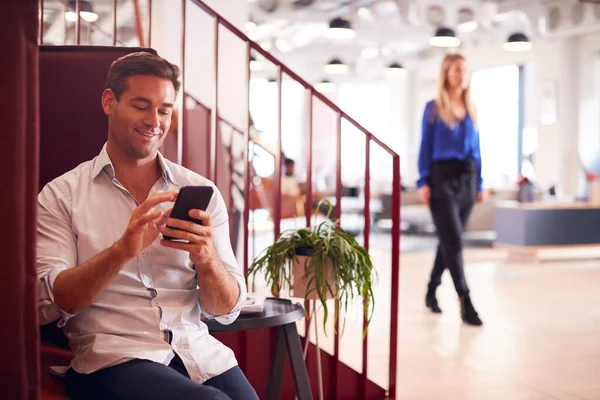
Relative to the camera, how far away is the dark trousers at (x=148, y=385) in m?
1.51

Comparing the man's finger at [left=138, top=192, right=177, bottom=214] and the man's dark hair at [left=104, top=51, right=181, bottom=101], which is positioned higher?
the man's dark hair at [left=104, top=51, right=181, bottom=101]

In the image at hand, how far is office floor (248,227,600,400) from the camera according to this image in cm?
330

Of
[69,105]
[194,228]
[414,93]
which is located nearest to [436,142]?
[69,105]

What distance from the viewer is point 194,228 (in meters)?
1.49

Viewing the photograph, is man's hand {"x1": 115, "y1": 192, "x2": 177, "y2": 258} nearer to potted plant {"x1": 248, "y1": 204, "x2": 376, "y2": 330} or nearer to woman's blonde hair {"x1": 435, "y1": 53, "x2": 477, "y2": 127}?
potted plant {"x1": 248, "y1": 204, "x2": 376, "y2": 330}

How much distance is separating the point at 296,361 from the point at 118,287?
0.59 meters

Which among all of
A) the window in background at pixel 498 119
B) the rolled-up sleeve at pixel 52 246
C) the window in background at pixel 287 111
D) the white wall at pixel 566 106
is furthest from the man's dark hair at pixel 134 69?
the window in background at pixel 287 111

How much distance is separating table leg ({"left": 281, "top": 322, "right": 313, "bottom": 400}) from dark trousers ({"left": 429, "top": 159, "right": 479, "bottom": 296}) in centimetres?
250

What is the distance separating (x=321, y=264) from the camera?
223cm

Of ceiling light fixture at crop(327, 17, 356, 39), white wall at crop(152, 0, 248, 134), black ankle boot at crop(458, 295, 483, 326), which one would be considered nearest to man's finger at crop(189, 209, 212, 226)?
black ankle boot at crop(458, 295, 483, 326)

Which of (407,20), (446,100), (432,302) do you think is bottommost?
(432,302)

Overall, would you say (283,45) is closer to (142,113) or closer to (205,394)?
(142,113)

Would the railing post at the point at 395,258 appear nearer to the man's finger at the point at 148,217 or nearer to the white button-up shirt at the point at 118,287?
the white button-up shirt at the point at 118,287

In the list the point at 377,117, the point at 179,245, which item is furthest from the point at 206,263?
the point at 377,117
